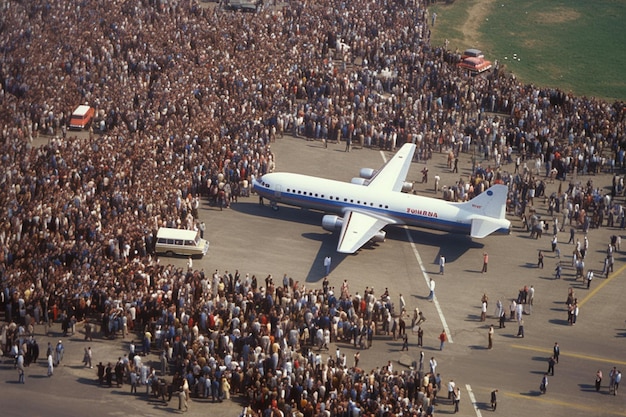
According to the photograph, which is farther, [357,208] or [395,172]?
[395,172]

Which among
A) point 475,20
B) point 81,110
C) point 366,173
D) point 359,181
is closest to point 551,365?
point 359,181

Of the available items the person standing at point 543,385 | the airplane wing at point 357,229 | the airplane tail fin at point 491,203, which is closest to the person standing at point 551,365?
the person standing at point 543,385

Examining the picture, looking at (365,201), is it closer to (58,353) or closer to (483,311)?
(483,311)

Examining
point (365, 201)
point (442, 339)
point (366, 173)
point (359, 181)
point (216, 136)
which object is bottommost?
point (442, 339)

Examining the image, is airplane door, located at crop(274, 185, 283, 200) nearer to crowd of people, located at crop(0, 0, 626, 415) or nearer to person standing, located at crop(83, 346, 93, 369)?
crowd of people, located at crop(0, 0, 626, 415)

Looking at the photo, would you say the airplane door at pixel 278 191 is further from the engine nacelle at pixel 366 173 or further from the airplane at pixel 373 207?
the engine nacelle at pixel 366 173
